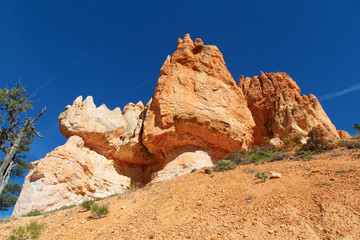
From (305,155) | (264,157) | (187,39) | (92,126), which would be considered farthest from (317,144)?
(187,39)

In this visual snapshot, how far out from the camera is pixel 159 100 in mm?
16516

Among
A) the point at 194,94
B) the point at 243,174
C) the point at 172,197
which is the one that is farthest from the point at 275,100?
the point at 172,197

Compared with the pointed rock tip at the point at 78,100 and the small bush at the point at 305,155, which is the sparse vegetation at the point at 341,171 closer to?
the small bush at the point at 305,155

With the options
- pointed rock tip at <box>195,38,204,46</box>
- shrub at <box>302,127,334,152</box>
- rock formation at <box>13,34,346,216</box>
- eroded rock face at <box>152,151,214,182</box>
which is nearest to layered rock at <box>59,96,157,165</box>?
rock formation at <box>13,34,346,216</box>

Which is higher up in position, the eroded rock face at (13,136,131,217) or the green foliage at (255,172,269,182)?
the eroded rock face at (13,136,131,217)

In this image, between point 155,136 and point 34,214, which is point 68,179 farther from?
point 155,136

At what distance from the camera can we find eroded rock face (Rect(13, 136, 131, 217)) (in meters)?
13.3

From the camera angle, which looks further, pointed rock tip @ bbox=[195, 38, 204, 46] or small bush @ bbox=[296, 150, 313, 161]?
pointed rock tip @ bbox=[195, 38, 204, 46]

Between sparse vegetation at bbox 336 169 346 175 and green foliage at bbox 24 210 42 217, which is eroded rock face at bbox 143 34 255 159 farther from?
sparse vegetation at bbox 336 169 346 175

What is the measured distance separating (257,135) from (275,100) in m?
4.59

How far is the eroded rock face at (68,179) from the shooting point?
13.3 meters

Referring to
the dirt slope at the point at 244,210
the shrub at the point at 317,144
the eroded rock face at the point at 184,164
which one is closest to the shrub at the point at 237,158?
the dirt slope at the point at 244,210

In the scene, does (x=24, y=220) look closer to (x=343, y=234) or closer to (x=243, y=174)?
(x=243, y=174)

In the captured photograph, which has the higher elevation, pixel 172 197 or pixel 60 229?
pixel 172 197
